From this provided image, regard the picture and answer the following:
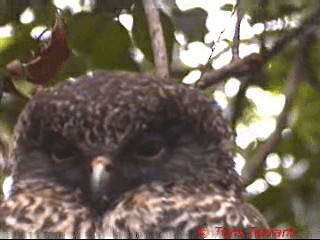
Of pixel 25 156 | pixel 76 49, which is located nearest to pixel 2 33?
pixel 76 49

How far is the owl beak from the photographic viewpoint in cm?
171

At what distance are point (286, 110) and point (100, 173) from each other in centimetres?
50

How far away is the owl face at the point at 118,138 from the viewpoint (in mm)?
1770

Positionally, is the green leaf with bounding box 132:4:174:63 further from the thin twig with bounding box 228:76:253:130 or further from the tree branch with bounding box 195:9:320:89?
the thin twig with bounding box 228:76:253:130

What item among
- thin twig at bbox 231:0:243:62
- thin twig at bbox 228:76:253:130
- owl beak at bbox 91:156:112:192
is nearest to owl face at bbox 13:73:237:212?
owl beak at bbox 91:156:112:192

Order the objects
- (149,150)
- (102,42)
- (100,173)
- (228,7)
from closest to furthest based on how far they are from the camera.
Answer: (100,173) → (149,150) → (102,42) → (228,7)

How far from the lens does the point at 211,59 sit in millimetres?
2012

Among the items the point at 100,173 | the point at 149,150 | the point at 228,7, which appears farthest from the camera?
the point at 228,7

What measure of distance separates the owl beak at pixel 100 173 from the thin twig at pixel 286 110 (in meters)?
0.34

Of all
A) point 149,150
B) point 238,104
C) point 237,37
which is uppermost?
point 237,37

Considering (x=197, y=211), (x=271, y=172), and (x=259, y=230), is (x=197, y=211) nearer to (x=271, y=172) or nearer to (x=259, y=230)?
(x=259, y=230)

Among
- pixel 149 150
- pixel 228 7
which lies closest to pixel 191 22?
pixel 228 7

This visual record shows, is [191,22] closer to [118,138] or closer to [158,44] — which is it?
[158,44]

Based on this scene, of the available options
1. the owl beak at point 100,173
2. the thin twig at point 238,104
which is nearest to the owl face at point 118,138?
the owl beak at point 100,173
